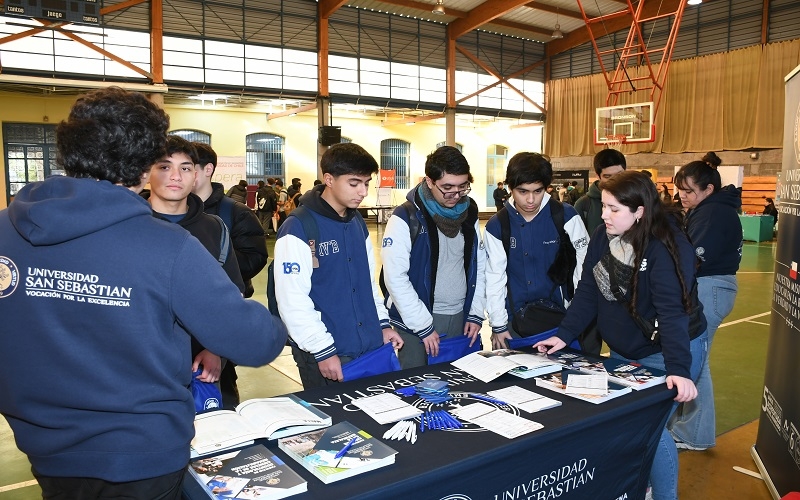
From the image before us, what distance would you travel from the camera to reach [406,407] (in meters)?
1.69

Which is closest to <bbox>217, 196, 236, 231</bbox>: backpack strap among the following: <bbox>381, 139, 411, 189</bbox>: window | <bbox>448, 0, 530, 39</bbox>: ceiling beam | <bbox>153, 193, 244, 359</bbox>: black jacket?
<bbox>153, 193, 244, 359</bbox>: black jacket

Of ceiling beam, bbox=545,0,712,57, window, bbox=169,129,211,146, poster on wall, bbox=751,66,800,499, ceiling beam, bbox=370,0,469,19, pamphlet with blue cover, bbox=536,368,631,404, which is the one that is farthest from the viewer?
window, bbox=169,129,211,146

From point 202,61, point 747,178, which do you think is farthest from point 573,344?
point 747,178

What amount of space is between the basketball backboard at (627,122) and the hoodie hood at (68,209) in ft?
50.4

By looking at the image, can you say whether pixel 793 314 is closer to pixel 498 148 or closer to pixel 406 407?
pixel 406 407

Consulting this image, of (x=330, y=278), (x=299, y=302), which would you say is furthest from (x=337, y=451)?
(x=330, y=278)

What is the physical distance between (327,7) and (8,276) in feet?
50.2

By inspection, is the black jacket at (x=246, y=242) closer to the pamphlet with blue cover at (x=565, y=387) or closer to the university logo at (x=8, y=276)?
the pamphlet with blue cover at (x=565, y=387)

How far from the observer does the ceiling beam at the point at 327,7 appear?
1455 centimetres

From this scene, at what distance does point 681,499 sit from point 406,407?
5.03ft

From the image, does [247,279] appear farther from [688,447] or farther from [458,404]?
[688,447]

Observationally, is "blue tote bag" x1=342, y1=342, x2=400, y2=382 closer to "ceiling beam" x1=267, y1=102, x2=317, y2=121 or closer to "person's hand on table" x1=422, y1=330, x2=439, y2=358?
"person's hand on table" x1=422, y1=330, x2=439, y2=358

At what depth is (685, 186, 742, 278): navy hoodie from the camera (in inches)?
115

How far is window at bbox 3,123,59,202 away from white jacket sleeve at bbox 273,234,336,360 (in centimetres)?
1479
